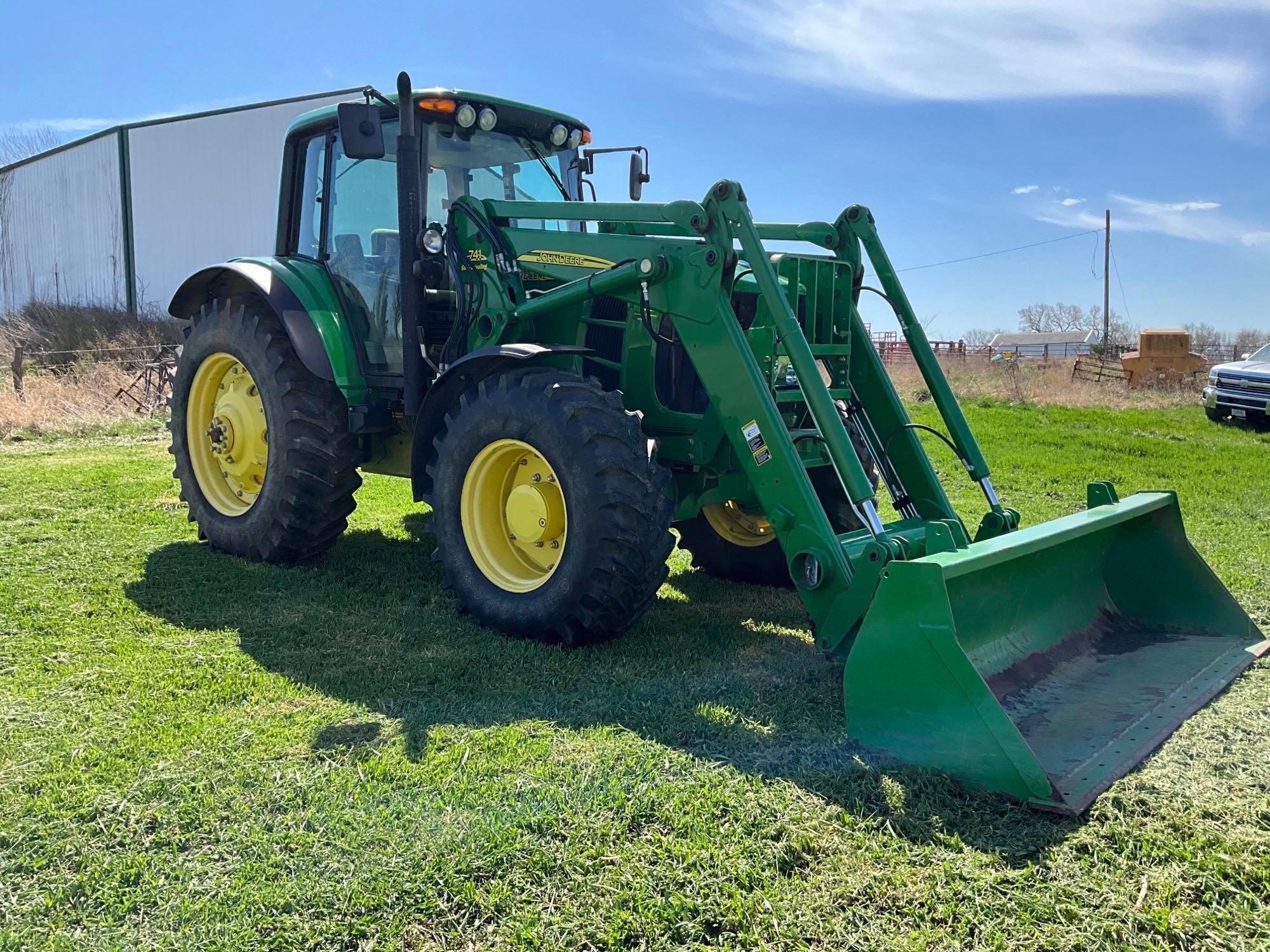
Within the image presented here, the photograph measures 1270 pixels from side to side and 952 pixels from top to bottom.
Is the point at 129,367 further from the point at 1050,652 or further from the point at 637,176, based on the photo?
the point at 1050,652

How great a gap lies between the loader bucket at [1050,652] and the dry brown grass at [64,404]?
38.4ft

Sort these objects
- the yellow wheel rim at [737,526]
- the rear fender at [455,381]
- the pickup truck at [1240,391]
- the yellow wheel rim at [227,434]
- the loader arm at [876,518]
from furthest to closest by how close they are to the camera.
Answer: the pickup truck at [1240,391] → the yellow wheel rim at [227,434] → the yellow wheel rim at [737,526] → the rear fender at [455,381] → the loader arm at [876,518]

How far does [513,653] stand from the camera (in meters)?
4.43

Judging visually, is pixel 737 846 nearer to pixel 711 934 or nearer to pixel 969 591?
pixel 711 934

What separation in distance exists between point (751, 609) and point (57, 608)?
11.3 feet

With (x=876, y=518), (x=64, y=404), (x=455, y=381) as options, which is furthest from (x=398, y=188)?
(x=64, y=404)

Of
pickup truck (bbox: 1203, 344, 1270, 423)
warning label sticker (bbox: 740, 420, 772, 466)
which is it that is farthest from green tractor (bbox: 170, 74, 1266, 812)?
pickup truck (bbox: 1203, 344, 1270, 423)

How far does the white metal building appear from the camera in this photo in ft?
68.4

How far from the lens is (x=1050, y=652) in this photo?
427 cm

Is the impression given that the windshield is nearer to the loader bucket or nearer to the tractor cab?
the tractor cab

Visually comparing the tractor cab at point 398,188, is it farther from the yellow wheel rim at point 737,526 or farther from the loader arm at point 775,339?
the yellow wheel rim at point 737,526

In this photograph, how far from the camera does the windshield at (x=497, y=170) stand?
18.4ft

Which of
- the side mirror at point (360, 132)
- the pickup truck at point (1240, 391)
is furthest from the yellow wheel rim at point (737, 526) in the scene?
the pickup truck at point (1240, 391)

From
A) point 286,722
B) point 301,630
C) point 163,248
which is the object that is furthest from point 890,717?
point 163,248
